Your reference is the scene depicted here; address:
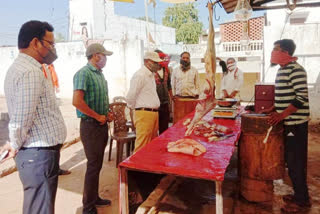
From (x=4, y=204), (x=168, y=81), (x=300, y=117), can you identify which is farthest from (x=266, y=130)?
(x=4, y=204)

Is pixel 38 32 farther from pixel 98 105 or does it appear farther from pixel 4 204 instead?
pixel 4 204

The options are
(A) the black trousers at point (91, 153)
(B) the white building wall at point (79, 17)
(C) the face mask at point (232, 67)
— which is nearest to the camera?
(A) the black trousers at point (91, 153)

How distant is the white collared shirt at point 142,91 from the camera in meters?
4.04

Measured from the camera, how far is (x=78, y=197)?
394 cm

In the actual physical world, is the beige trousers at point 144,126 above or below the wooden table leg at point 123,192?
above

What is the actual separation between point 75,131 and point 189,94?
11.6ft

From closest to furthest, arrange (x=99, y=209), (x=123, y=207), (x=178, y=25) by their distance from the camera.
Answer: (x=123, y=207) < (x=99, y=209) < (x=178, y=25)

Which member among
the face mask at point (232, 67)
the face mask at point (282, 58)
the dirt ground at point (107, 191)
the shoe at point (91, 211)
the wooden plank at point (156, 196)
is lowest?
the dirt ground at point (107, 191)

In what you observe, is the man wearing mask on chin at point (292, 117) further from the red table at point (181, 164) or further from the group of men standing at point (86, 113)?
the red table at point (181, 164)

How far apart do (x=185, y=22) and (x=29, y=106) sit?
120ft

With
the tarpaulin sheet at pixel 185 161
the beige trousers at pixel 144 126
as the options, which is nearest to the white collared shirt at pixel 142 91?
the beige trousers at pixel 144 126

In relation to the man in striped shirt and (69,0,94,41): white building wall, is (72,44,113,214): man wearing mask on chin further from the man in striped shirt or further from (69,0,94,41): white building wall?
(69,0,94,41): white building wall

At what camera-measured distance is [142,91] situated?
4.14 m

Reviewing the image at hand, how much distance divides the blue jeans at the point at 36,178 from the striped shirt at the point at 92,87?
1.10 meters
